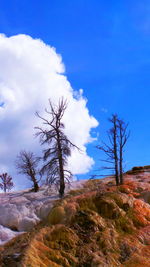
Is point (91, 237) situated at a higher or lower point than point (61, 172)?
lower

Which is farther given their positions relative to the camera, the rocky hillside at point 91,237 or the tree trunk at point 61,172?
the tree trunk at point 61,172

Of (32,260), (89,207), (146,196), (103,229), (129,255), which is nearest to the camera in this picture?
(32,260)

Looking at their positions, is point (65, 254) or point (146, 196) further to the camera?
point (146, 196)

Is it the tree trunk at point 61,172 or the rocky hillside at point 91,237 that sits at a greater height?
the tree trunk at point 61,172

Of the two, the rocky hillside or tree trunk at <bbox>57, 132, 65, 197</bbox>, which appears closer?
the rocky hillside

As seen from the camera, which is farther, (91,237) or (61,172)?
(61,172)

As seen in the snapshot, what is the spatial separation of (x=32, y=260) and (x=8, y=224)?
11.1 meters

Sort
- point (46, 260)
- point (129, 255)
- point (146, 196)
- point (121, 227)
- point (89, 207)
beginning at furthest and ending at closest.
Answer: point (146, 196), point (89, 207), point (121, 227), point (129, 255), point (46, 260)

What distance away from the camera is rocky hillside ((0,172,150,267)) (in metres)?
7.80

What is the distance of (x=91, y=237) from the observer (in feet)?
31.5

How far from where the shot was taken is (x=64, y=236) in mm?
9172

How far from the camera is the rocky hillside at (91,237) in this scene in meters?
7.80

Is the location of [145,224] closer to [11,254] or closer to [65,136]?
[11,254]

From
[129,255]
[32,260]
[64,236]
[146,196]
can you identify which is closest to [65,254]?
[64,236]
